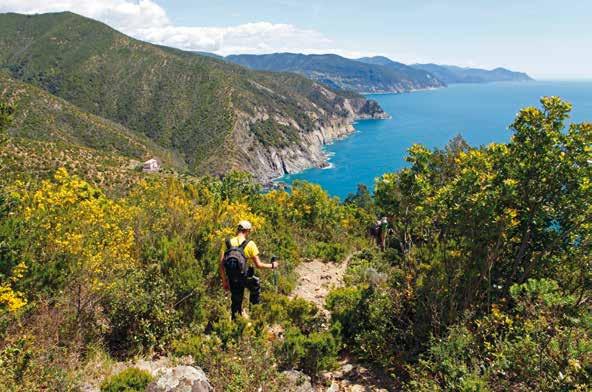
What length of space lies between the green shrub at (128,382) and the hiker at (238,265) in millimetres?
1933

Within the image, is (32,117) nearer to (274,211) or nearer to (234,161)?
(234,161)

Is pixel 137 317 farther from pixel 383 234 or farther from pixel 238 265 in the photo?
pixel 383 234

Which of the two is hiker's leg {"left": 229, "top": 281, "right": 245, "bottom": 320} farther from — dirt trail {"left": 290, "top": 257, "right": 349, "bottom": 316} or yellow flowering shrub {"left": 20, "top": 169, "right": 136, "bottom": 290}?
dirt trail {"left": 290, "top": 257, "right": 349, "bottom": 316}

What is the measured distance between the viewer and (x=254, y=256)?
6.97 m

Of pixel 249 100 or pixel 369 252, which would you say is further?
pixel 249 100

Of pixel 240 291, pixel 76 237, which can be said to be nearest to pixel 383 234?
pixel 240 291

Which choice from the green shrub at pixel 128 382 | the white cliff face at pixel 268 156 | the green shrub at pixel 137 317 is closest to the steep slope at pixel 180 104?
the white cliff face at pixel 268 156

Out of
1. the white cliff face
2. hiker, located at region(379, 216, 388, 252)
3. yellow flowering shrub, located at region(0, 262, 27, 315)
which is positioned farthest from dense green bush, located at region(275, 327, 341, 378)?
the white cliff face

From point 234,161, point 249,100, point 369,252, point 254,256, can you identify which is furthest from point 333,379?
point 249,100

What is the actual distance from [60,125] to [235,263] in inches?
4771

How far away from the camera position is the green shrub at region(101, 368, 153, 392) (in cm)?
508

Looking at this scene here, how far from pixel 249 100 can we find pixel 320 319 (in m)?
184

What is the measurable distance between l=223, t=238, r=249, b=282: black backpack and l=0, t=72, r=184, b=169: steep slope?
10651 centimetres

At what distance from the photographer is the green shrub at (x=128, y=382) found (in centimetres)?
508
